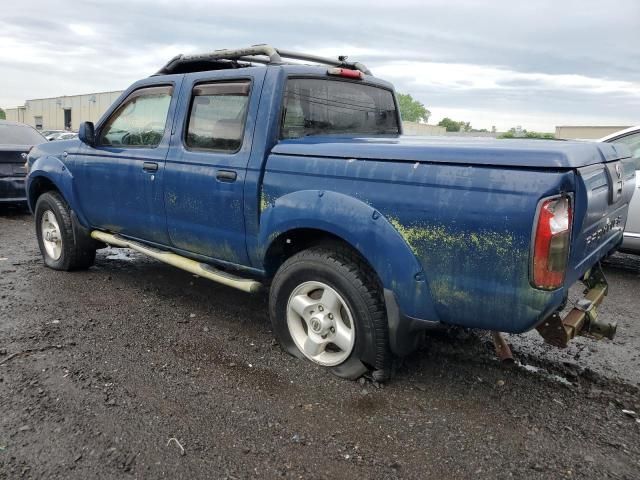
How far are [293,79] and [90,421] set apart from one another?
2.41 metres

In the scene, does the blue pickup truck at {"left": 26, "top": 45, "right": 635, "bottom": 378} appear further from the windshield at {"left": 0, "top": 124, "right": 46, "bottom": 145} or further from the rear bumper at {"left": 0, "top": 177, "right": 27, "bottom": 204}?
the windshield at {"left": 0, "top": 124, "right": 46, "bottom": 145}

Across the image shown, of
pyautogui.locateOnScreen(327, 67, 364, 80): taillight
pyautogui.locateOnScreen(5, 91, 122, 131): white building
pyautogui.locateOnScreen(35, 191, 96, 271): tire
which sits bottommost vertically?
pyautogui.locateOnScreen(35, 191, 96, 271): tire

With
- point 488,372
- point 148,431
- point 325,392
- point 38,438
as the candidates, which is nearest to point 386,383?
point 325,392

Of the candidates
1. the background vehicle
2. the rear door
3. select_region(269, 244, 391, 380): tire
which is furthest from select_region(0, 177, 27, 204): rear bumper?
select_region(269, 244, 391, 380): tire

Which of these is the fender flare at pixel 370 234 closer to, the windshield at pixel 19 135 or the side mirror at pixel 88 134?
the side mirror at pixel 88 134

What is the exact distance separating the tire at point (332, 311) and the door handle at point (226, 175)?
2.21ft

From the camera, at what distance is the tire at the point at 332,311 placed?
307 centimetres

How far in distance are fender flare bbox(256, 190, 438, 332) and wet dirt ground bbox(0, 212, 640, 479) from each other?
68cm

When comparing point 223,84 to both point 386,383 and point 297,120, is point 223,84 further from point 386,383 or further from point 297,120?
point 386,383

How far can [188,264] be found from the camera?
13.4ft

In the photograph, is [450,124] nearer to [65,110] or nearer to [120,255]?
[65,110]

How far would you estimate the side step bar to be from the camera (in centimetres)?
367

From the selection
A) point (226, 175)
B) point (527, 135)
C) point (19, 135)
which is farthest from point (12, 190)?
point (527, 135)

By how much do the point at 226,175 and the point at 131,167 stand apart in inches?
47.1
